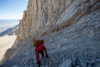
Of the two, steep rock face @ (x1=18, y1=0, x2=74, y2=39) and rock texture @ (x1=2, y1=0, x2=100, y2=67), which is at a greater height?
steep rock face @ (x1=18, y1=0, x2=74, y2=39)

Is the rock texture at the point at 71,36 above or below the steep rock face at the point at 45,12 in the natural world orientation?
below

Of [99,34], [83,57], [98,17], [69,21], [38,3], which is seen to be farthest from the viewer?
[38,3]

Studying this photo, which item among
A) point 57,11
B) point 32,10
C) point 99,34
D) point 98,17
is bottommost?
point 99,34

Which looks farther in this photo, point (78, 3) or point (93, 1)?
point (78, 3)

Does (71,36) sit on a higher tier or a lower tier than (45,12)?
lower

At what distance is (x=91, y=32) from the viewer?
1188 cm

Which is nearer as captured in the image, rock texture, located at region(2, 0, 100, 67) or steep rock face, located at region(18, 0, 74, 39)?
rock texture, located at region(2, 0, 100, 67)

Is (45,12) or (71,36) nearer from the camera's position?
(71,36)

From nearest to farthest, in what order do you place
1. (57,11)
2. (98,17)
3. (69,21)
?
(98,17) < (69,21) < (57,11)

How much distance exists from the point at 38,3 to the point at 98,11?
19876 millimetres

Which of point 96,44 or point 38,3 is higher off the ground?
point 38,3

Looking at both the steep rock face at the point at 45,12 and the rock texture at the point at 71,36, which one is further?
the steep rock face at the point at 45,12

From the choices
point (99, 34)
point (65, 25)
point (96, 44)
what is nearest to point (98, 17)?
point (99, 34)

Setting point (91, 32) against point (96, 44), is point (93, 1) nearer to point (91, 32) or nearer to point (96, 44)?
point (91, 32)
